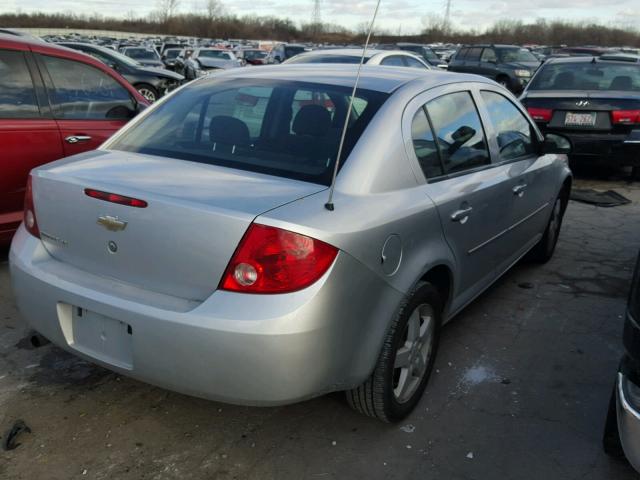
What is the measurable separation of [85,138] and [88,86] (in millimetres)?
561

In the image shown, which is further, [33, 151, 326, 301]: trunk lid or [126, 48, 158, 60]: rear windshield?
[126, 48, 158, 60]: rear windshield

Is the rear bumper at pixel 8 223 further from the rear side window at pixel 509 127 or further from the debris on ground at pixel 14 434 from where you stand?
the rear side window at pixel 509 127

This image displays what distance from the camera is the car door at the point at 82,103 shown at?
4.89 meters

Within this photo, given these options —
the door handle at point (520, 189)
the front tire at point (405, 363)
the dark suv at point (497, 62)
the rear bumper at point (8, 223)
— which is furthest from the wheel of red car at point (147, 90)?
the front tire at point (405, 363)

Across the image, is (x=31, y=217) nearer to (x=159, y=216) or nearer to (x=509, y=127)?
(x=159, y=216)

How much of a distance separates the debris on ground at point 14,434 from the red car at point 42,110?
2.19 metres

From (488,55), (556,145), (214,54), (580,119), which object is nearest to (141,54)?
(214,54)

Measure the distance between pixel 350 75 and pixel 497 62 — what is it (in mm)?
18377

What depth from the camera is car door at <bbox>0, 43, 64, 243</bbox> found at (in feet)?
14.7

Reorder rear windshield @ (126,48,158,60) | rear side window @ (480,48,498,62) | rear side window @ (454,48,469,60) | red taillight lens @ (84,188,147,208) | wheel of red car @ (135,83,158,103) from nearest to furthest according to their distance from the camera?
red taillight lens @ (84,188,147,208)
wheel of red car @ (135,83,158,103)
rear side window @ (480,48,498,62)
rear side window @ (454,48,469,60)
rear windshield @ (126,48,158,60)

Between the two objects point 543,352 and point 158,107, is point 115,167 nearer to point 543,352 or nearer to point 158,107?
point 158,107

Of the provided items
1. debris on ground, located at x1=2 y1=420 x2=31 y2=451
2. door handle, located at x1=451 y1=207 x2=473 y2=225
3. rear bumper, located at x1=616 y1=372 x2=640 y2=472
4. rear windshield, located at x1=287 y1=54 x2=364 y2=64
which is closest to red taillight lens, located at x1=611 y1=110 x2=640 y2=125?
rear windshield, located at x1=287 y1=54 x2=364 y2=64

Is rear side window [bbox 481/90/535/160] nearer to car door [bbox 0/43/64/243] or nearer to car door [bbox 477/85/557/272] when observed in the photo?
car door [bbox 477/85/557/272]

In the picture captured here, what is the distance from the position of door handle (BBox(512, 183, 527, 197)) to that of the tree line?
60772 mm
